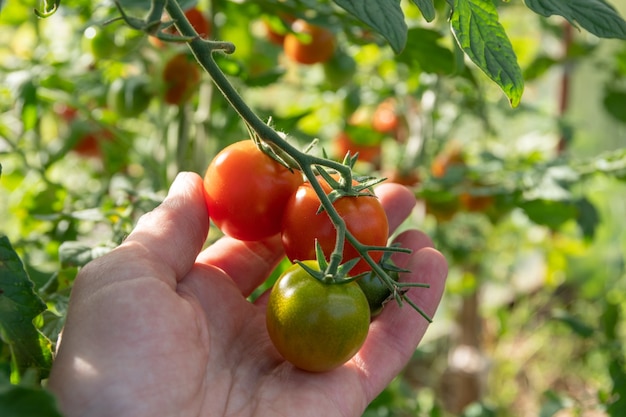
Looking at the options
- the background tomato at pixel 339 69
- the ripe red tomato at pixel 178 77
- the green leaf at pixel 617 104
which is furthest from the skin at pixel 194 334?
the green leaf at pixel 617 104

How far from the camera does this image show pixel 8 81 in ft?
4.25

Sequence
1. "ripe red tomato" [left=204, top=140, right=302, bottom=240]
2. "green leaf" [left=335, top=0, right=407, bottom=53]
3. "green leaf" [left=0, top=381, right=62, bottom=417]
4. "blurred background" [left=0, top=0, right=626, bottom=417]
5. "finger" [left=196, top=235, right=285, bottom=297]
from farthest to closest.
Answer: "blurred background" [left=0, top=0, right=626, bottom=417] → "finger" [left=196, top=235, right=285, bottom=297] → "ripe red tomato" [left=204, top=140, right=302, bottom=240] → "green leaf" [left=335, top=0, right=407, bottom=53] → "green leaf" [left=0, top=381, right=62, bottom=417]

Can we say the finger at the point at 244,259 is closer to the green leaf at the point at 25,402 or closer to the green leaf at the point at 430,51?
the green leaf at the point at 430,51

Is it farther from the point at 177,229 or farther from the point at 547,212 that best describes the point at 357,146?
the point at 177,229

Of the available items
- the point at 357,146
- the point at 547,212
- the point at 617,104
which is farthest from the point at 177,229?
the point at 617,104

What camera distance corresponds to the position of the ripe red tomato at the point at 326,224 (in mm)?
877

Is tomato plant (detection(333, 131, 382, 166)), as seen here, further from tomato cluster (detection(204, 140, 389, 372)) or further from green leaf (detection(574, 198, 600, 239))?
tomato cluster (detection(204, 140, 389, 372))

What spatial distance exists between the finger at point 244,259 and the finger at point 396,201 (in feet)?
0.66

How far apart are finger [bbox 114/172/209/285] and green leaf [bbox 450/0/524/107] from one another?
462 mm

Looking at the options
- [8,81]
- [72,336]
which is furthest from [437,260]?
[8,81]

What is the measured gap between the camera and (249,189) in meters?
0.93

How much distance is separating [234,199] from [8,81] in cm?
63

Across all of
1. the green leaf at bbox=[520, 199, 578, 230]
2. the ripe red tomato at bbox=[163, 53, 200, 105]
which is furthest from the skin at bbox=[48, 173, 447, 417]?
the ripe red tomato at bbox=[163, 53, 200, 105]

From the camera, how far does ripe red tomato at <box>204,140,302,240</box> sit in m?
0.93
